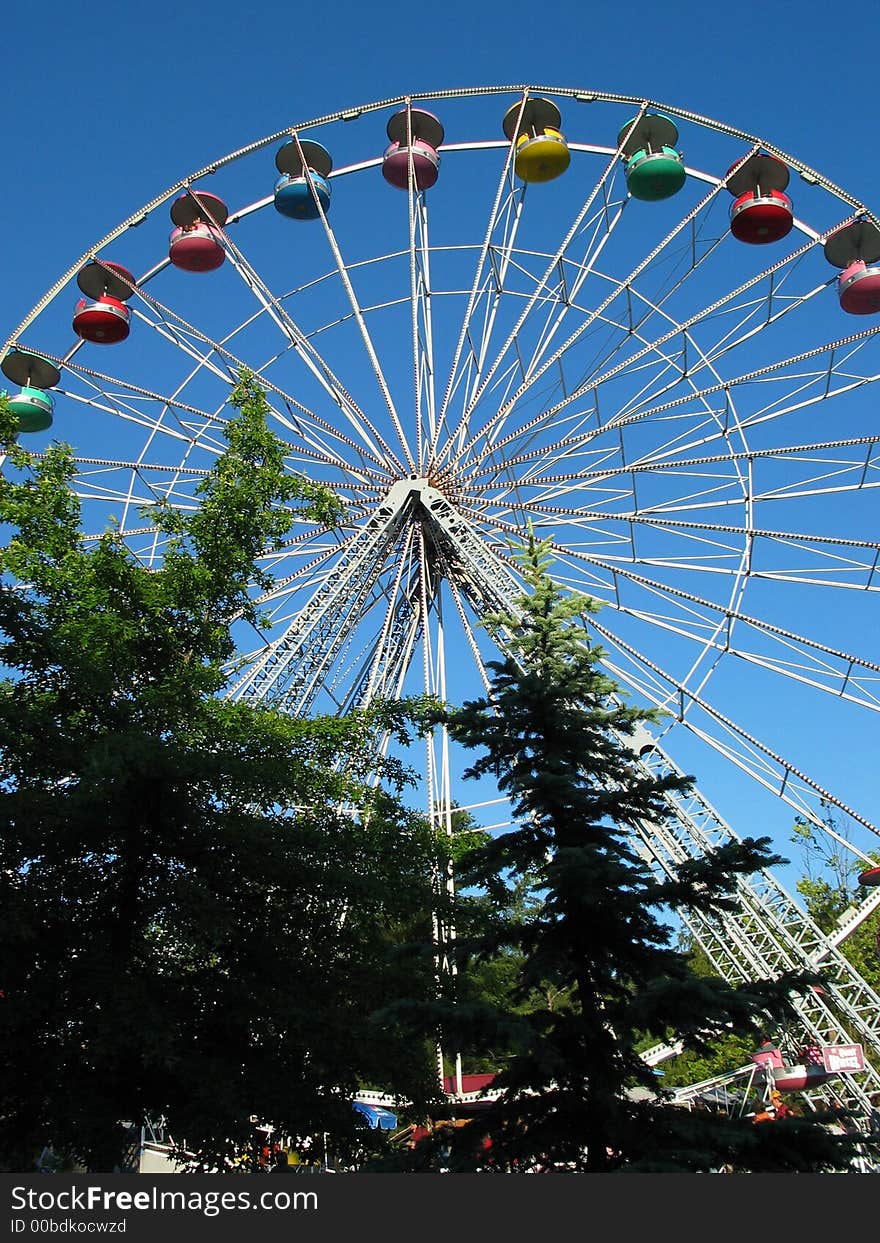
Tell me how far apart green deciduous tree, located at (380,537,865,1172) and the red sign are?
836 cm

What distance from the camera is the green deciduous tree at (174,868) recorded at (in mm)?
7480

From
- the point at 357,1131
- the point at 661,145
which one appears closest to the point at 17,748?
the point at 357,1131

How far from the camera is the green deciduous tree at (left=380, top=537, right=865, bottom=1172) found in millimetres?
5859

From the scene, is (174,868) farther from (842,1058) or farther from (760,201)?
(760,201)

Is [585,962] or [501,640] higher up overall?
[501,640]

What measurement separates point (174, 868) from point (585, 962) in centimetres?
387

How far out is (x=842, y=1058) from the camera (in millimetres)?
13773

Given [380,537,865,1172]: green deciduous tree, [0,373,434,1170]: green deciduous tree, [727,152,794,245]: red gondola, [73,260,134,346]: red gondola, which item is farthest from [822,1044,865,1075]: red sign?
[73,260,134,346]: red gondola

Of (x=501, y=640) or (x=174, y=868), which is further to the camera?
(x=501, y=640)

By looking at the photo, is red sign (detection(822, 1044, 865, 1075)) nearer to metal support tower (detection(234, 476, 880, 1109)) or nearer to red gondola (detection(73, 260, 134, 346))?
metal support tower (detection(234, 476, 880, 1109))

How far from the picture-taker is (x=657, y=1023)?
621 centimetres

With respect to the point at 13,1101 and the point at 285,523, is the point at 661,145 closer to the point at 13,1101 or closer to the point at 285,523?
the point at 285,523

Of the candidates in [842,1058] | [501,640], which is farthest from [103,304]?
[842,1058]

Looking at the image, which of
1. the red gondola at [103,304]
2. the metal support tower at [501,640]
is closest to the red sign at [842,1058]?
the metal support tower at [501,640]
